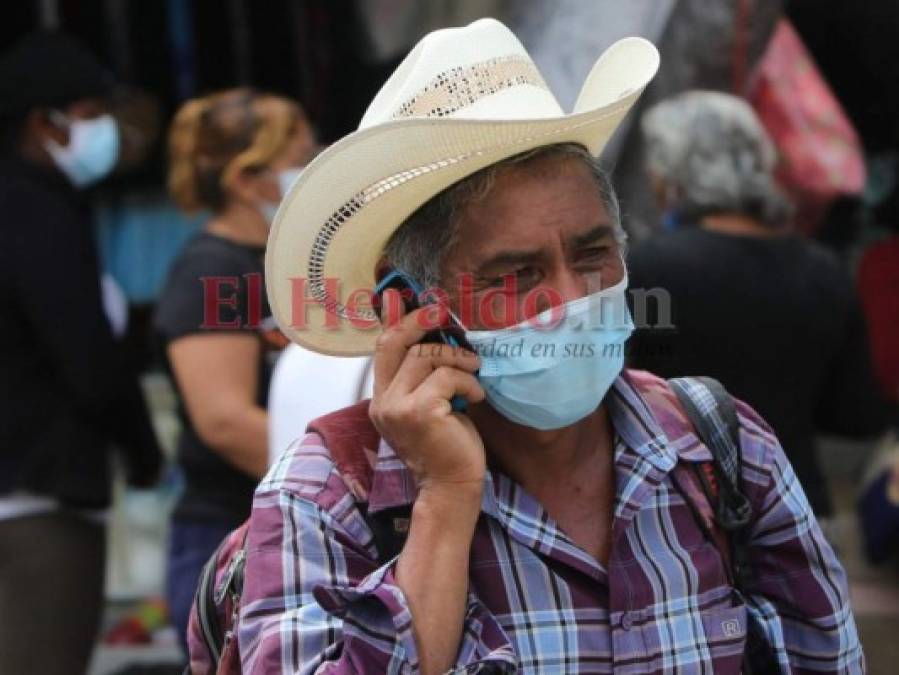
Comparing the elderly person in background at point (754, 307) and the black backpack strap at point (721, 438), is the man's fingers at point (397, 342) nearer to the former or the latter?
the black backpack strap at point (721, 438)

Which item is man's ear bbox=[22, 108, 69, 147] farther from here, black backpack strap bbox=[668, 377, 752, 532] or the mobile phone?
black backpack strap bbox=[668, 377, 752, 532]

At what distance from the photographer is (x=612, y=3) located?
174 inches

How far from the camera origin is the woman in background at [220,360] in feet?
11.0

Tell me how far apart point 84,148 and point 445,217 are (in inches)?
88.0

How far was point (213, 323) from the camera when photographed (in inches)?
134

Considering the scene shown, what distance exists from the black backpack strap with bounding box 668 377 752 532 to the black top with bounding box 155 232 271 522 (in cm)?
165

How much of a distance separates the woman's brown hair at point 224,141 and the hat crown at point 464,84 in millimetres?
1920

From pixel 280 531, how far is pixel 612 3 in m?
3.08

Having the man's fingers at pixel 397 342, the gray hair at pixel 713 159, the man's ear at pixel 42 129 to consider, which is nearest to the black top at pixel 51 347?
the man's ear at pixel 42 129

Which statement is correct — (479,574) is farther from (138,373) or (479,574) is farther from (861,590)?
(861,590)

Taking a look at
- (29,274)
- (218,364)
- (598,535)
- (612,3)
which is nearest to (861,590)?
(612,3)

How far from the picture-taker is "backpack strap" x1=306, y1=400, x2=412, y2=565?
1729 mm

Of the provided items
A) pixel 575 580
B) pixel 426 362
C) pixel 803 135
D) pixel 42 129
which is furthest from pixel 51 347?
pixel 803 135

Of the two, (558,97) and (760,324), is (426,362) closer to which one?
(760,324)
